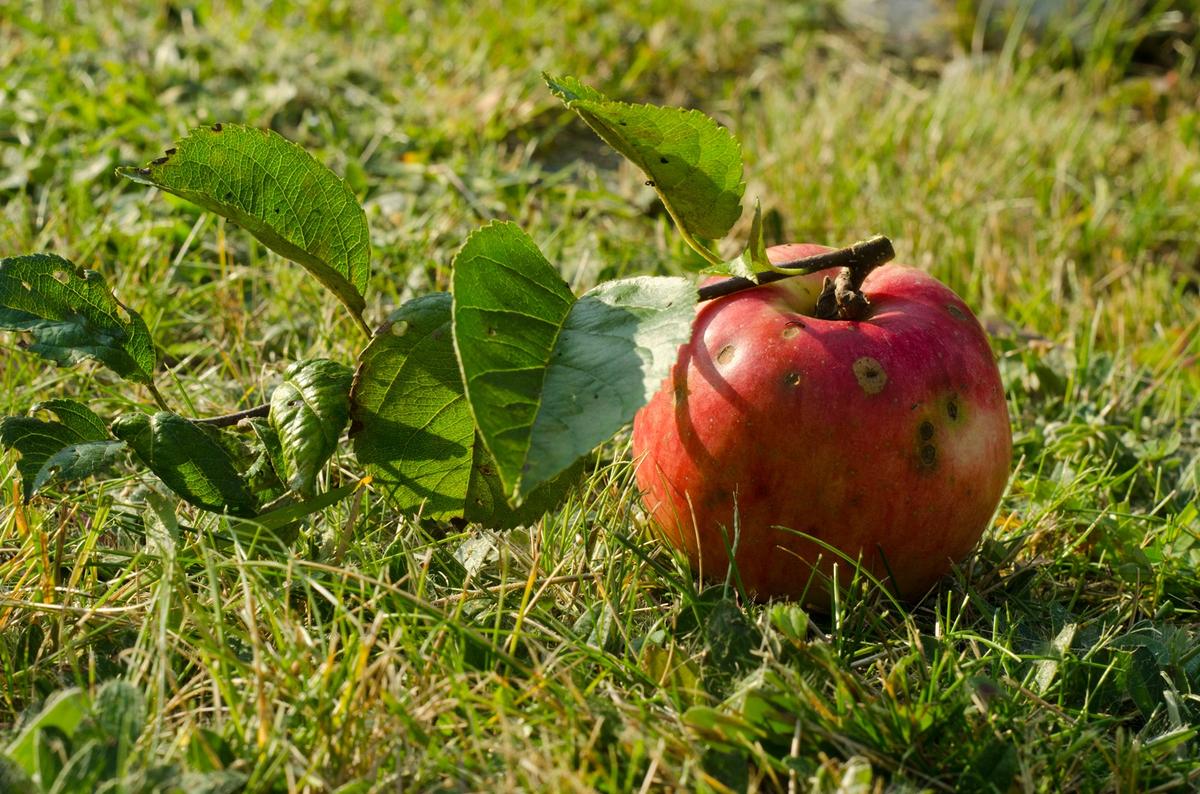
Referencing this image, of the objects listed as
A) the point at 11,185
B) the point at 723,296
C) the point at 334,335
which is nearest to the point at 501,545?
the point at 723,296

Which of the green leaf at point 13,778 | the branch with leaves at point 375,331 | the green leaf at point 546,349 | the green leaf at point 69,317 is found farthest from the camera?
the green leaf at point 69,317

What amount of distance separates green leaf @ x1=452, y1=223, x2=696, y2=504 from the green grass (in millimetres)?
239

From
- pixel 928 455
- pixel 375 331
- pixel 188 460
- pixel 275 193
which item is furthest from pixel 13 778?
pixel 928 455

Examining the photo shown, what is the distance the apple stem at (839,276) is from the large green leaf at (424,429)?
36 centimetres

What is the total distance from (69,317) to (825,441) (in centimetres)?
101

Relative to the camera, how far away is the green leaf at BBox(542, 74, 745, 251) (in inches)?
59.8

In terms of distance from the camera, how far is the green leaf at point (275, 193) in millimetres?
1561

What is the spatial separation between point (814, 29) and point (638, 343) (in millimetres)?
3656

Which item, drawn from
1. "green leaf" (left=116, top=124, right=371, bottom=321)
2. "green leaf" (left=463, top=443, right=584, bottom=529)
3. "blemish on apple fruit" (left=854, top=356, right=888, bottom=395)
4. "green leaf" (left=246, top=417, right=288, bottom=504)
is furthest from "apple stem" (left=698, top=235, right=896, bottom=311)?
"green leaf" (left=246, top=417, right=288, bottom=504)

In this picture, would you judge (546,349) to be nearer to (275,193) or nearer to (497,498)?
(497,498)

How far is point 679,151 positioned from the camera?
158cm

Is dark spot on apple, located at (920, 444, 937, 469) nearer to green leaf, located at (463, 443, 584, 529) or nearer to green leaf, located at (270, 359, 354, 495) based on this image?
green leaf, located at (463, 443, 584, 529)

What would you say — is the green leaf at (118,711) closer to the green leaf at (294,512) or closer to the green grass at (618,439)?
the green grass at (618,439)

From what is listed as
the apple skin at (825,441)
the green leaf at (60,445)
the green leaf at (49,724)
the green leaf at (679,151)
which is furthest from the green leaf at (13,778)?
Answer: the green leaf at (679,151)
